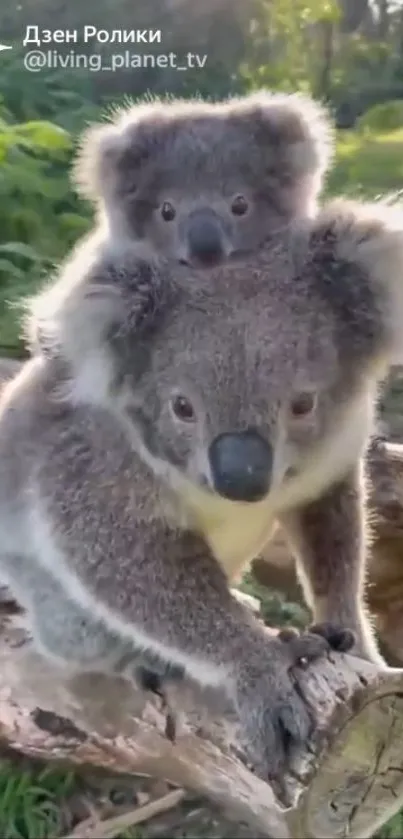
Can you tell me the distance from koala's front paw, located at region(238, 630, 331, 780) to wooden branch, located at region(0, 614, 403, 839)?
0.06 feet

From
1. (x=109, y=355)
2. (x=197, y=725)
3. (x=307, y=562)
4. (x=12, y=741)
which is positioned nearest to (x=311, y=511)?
(x=307, y=562)

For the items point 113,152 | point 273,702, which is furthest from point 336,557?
point 113,152

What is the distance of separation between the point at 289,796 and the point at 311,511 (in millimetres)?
416

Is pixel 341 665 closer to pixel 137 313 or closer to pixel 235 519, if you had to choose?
pixel 235 519

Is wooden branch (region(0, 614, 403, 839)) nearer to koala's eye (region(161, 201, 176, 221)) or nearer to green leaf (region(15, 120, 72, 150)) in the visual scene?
koala's eye (region(161, 201, 176, 221))

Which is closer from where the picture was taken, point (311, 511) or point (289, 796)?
point (289, 796)

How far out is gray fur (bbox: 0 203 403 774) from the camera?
1391mm

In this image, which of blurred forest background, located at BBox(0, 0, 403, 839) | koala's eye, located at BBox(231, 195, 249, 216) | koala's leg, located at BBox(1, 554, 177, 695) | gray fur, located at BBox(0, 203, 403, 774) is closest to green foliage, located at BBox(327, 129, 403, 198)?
blurred forest background, located at BBox(0, 0, 403, 839)

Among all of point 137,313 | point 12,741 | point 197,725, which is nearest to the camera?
point 137,313

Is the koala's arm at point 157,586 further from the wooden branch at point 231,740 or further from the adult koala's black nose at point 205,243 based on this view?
the adult koala's black nose at point 205,243

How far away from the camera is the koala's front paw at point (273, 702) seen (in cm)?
155

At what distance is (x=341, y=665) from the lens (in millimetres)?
1542

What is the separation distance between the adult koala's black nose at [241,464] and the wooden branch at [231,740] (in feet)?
1.08

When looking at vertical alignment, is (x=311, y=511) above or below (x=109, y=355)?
below
